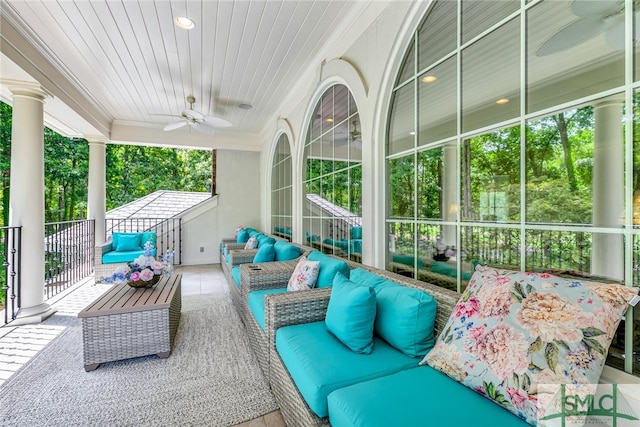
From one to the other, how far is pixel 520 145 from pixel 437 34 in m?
1.02

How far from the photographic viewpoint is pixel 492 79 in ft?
5.03

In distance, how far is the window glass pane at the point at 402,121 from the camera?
210 centimetres

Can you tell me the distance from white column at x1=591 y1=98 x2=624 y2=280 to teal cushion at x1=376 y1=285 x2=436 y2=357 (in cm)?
70

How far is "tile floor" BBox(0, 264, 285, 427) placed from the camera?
6.67 ft

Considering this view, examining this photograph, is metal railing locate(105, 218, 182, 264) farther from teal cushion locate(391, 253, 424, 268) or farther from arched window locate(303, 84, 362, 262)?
teal cushion locate(391, 253, 424, 268)

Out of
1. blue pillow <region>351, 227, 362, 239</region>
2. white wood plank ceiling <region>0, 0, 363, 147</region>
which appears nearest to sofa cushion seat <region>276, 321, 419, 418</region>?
blue pillow <region>351, 227, 362, 239</region>

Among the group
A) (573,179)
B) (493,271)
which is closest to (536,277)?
(493,271)

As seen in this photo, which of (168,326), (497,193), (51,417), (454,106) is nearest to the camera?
(497,193)

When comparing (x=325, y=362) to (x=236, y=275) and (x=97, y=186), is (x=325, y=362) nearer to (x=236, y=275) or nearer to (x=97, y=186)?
(x=236, y=275)

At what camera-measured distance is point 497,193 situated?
1.51m

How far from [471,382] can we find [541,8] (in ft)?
5.61

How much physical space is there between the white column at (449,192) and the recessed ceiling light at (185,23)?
2.55 meters

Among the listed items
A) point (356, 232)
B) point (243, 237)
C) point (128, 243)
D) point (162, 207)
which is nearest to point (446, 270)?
point (356, 232)

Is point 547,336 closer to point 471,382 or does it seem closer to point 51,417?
point 471,382
